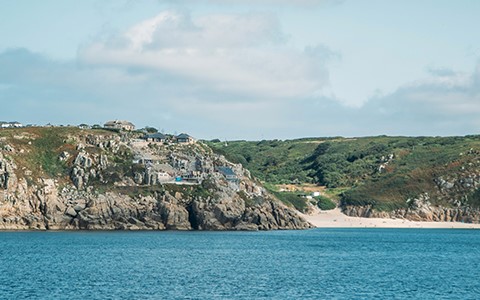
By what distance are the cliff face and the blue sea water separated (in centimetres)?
880

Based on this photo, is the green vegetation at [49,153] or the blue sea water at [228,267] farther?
the green vegetation at [49,153]

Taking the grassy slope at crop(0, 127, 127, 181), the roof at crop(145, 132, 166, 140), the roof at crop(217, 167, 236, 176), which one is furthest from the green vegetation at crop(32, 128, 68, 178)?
the roof at crop(217, 167, 236, 176)

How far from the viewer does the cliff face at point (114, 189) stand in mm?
148500

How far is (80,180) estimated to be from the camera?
506 feet

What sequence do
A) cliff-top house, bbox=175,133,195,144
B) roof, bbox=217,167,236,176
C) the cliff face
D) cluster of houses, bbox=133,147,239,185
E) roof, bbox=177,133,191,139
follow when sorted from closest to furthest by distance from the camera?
the cliff face, cluster of houses, bbox=133,147,239,185, roof, bbox=217,167,236,176, cliff-top house, bbox=175,133,195,144, roof, bbox=177,133,191,139

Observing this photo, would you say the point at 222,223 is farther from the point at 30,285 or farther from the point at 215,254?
the point at 30,285

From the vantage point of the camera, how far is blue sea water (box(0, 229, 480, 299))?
73.2 meters

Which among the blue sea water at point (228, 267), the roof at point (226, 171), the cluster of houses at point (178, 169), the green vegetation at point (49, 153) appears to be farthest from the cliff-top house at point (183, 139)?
the blue sea water at point (228, 267)

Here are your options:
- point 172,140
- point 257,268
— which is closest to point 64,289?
point 257,268

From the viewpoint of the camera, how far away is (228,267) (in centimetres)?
9344

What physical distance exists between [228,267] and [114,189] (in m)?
65.2

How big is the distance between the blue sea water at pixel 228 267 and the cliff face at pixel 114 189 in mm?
8802

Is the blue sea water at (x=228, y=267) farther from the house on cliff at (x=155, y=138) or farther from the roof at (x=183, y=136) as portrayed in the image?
the roof at (x=183, y=136)

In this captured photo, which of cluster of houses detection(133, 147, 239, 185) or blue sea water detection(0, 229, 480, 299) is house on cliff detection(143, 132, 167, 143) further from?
blue sea water detection(0, 229, 480, 299)
